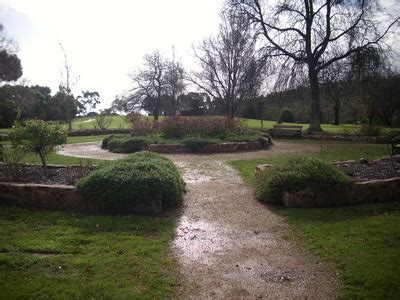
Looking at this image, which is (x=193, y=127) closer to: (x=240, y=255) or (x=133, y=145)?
(x=133, y=145)

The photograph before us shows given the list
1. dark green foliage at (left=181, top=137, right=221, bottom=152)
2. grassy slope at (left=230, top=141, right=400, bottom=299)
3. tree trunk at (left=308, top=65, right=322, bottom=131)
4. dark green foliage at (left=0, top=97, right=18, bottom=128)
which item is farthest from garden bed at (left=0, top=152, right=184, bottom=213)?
dark green foliage at (left=0, top=97, right=18, bottom=128)

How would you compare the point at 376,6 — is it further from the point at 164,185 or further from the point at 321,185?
the point at 164,185

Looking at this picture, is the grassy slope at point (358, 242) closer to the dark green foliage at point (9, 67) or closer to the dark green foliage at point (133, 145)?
the dark green foliage at point (133, 145)

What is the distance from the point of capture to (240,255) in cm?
410

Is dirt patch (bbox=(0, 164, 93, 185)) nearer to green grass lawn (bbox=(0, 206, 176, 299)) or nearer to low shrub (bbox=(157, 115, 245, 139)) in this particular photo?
green grass lawn (bbox=(0, 206, 176, 299))

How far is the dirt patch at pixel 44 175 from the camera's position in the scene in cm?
654

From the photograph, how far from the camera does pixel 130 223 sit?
5078 mm

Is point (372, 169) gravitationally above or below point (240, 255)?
above

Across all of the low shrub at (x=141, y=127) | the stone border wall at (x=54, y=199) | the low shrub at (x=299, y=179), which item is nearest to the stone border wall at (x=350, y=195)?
the low shrub at (x=299, y=179)

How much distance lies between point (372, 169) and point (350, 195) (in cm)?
195

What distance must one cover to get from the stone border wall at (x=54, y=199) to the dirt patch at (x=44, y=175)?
49cm

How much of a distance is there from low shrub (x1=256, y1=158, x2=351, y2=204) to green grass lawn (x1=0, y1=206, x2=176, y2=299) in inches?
83.8

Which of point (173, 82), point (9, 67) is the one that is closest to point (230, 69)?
point (173, 82)

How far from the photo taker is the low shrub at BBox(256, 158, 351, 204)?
230 inches
